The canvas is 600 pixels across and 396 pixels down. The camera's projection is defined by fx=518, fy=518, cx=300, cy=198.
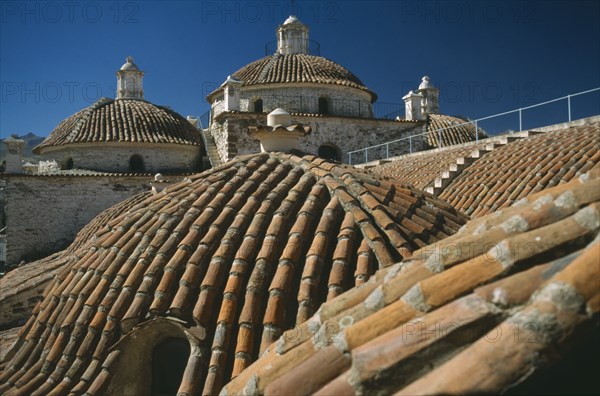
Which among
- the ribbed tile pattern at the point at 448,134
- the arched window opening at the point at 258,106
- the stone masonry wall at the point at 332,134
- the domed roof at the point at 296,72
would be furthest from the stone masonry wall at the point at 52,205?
the ribbed tile pattern at the point at 448,134

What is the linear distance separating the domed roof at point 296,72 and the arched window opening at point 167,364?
64.3ft

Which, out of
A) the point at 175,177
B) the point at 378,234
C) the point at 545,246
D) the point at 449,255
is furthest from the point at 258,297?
the point at 175,177

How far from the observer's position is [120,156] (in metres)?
21.0

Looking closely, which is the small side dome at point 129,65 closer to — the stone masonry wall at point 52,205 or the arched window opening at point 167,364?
the stone masonry wall at point 52,205

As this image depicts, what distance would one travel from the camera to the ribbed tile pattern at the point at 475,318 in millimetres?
1580

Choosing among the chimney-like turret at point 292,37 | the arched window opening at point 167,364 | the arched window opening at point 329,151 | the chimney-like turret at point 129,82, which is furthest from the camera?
the chimney-like turret at point 292,37

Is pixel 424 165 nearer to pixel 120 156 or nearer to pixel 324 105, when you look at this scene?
pixel 324 105

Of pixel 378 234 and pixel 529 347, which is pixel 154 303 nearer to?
pixel 378 234

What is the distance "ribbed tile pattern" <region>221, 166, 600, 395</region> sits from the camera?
1.58m

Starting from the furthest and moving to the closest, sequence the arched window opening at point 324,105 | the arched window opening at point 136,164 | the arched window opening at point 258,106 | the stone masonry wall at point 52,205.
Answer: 1. the arched window opening at point 324,105
2. the arched window opening at point 258,106
3. the arched window opening at point 136,164
4. the stone masonry wall at point 52,205

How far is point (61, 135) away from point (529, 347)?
23.0 metres

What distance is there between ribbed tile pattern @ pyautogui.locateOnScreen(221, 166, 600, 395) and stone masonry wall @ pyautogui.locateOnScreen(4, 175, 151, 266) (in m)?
19.2

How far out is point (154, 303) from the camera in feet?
14.3

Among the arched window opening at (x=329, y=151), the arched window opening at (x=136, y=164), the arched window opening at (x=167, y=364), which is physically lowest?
the arched window opening at (x=167, y=364)
